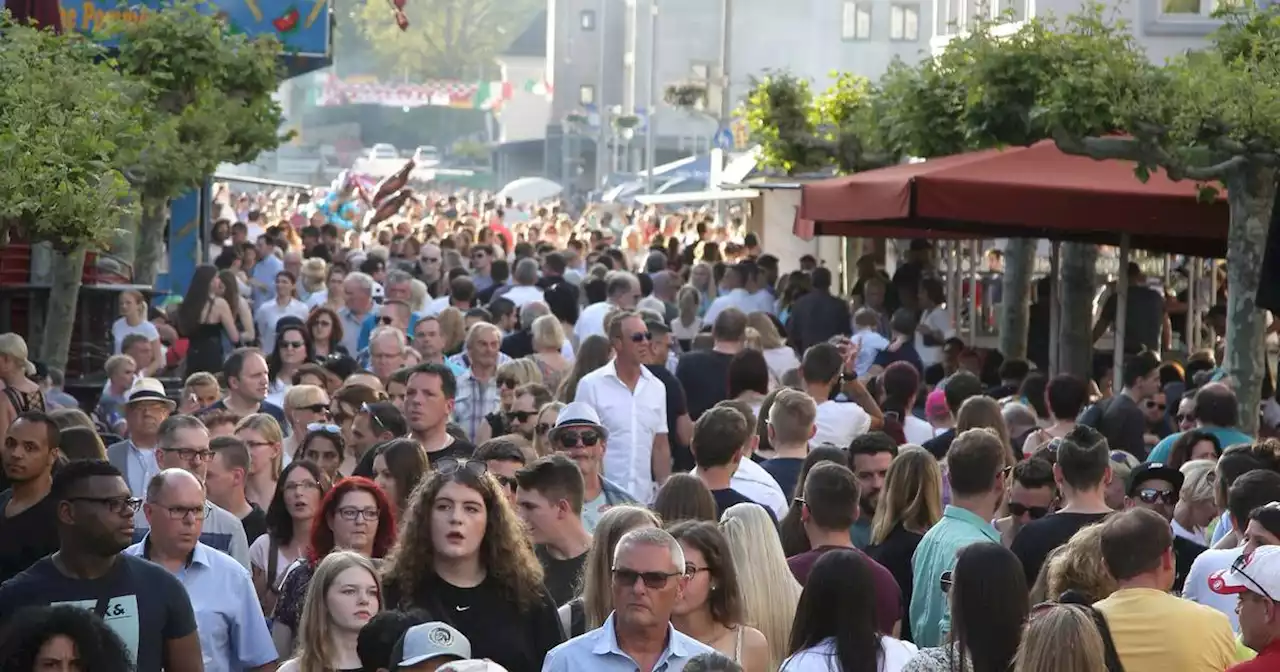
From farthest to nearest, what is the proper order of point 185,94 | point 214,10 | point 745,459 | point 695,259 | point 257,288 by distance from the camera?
point 695,259 → point 257,288 → point 214,10 → point 185,94 → point 745,459

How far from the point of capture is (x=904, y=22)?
71.8 m

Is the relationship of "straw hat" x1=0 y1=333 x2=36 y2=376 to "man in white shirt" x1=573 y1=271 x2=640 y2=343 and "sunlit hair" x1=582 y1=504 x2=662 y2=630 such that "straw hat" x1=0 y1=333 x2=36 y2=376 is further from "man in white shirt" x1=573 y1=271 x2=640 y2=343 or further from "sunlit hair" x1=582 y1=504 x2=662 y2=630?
"man in white shirt" x1=573 y1=271 x2=640 y2=343

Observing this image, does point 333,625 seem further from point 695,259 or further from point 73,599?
point 695,259

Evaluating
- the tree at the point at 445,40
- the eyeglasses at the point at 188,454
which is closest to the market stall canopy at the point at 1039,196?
the eyeglasses at the point at 188,454

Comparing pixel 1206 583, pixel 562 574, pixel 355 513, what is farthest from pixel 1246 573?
pixel 355 513

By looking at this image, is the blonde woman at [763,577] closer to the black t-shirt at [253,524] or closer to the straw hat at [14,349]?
the black t-shirt at [253,524]

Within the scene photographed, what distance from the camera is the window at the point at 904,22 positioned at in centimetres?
7150

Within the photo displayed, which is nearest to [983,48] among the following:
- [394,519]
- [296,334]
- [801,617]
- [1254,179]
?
[1254,179]

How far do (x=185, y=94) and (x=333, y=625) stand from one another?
537 inches

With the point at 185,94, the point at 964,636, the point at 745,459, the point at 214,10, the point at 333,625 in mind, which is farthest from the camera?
the point at 214,10

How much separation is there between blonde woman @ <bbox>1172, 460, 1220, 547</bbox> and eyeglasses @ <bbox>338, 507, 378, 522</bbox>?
3396mm

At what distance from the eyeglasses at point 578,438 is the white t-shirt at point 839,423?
256cm

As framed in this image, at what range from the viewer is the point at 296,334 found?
13992 millimetres

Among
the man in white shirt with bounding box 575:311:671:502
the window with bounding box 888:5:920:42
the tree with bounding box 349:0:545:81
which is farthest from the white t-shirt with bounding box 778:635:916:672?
the tree with bounding box 349:0:545:81
